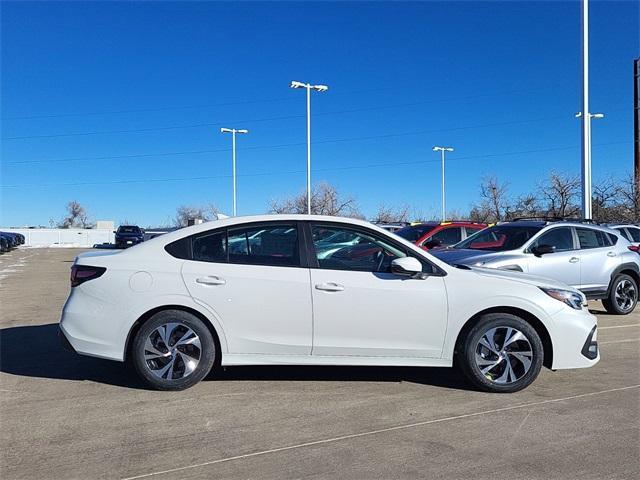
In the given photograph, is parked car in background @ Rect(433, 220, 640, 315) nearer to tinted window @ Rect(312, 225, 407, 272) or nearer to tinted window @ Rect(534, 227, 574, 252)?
tinted window @ Rect(534, 227, 574, 252)

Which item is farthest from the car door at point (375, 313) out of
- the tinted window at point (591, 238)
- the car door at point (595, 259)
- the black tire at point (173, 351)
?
the tinted window at point (591, 238)

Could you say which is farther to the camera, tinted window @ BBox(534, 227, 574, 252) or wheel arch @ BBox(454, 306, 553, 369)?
tinted window @ BBox(534, 227, 574, 252)

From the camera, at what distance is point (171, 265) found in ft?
17.0

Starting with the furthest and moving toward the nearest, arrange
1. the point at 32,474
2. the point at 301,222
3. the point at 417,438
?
the point at 301,222 < the point at 417,438 < the point at 32,474

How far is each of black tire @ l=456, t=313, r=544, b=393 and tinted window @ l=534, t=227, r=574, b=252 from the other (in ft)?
14.8

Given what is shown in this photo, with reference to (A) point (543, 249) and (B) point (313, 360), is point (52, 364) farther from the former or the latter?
(A) point (543, 249)

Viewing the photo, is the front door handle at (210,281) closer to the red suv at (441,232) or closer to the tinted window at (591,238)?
the tinted window at (591,238)

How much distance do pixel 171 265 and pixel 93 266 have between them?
0.73 metres

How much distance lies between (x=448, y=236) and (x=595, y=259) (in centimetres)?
369

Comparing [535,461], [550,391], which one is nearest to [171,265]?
[535,461]

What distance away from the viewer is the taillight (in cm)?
518

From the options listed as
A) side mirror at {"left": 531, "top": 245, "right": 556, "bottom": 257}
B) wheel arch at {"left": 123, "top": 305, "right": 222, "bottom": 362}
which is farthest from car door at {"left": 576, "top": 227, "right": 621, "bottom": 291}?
wheel arch at {"left": 123, "top": 305, "right": 222, "bottom": 362}

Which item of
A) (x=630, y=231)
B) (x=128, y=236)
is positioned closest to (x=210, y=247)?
(x=630, y=231)

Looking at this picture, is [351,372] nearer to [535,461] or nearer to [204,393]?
[204,393]
